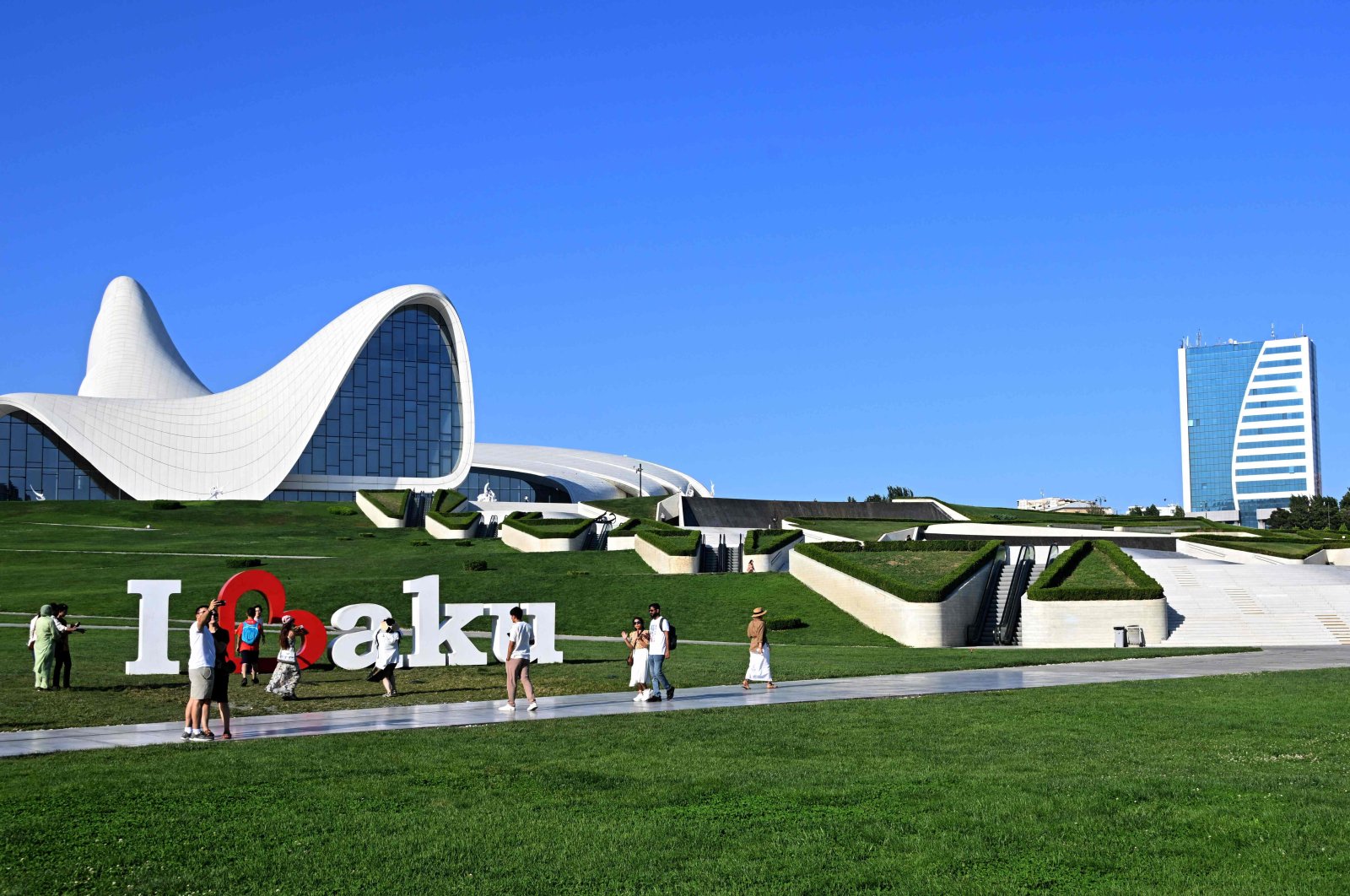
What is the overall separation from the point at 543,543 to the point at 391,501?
22.0m

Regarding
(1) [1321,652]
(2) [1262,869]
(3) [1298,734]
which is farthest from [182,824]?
(1) [1321,652]

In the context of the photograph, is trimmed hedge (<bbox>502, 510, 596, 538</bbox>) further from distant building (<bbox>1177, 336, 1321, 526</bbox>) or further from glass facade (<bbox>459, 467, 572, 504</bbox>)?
distant building (<bbox>1177, 336, 1321, 526</bbox>)

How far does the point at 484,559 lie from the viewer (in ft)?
138

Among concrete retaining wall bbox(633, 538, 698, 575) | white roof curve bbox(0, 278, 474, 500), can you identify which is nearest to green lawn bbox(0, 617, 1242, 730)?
concrete retaining wall bbox(633, 538, 698, 575)

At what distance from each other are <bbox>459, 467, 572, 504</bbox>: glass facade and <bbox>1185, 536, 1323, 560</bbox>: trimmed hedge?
57206mm

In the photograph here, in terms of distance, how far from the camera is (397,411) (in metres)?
87.1

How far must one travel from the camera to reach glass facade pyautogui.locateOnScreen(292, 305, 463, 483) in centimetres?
8494

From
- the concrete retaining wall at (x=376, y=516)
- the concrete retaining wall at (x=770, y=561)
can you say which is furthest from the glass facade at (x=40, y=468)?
the concrete retaining wall at (x=770, y=561)

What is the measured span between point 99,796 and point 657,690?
8669 mm

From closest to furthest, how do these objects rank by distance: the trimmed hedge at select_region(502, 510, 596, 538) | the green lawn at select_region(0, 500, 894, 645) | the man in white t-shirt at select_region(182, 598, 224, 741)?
the man in white t-shirt at select_region(182, 598, 224, 741) → the green lawn at select_region(0, 500, 894, 645) → the trimmed hedge at select_region(502, 510, 596, 538)

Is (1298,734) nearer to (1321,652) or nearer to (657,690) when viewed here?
(657,690)

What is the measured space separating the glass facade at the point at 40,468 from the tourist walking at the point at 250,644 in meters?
64.6

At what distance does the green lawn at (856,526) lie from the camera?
5050cm

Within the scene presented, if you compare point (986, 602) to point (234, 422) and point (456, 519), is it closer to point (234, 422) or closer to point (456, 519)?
point (456, 519)
